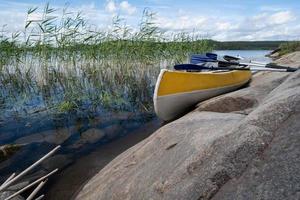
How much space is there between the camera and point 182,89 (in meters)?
8.33

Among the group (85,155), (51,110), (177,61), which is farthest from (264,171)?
(177,61)

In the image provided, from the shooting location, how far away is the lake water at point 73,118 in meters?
6.33

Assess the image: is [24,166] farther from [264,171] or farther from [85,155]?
[264,171]

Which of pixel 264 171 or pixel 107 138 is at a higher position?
pixel 264 171

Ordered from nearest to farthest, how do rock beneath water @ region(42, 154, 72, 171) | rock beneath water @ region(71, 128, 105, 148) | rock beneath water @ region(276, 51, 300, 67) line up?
rock beneath water @ region(42, 154, 72, 171) → rock beneath water @ region(71, 128, 105, 148) → rock beneath water @ region(276, 51, 300, 67)

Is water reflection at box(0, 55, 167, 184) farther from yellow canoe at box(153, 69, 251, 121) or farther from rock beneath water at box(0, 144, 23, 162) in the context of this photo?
yellow canoe at box(153, 69, 251, 121)

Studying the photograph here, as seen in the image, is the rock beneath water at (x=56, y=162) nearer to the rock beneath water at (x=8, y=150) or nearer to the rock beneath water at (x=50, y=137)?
the rock beneath water at (x=8, y=150)

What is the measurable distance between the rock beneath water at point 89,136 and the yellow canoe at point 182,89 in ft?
4.88

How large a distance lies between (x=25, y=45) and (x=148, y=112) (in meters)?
5.13

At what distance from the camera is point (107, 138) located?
7.79 metres

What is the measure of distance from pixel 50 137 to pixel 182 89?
10.9 ft

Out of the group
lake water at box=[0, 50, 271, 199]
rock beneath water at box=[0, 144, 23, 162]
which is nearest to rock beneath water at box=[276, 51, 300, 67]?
lake water at box=[0, 50, 271, 199]

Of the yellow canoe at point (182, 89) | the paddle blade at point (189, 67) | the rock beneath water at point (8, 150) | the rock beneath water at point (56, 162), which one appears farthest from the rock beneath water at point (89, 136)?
the paddle blade at point (189, 67)

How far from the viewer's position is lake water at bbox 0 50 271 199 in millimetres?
6327
